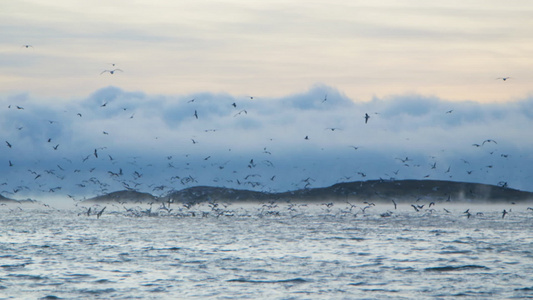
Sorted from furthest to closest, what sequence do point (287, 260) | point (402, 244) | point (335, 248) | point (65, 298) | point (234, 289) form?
point (402, 244), point (335, 248), point (287, 260), point (234, 289), point (65, 298)

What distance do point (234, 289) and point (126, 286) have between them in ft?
18.9

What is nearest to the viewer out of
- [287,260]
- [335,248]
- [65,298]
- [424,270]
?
[65,298]

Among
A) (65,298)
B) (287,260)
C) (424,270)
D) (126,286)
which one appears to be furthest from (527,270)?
(65,298)

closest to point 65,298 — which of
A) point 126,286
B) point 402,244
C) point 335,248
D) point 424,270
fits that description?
point 126,286

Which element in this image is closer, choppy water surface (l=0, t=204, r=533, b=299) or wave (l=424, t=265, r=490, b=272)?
choppy water surface (l=0, t=204, r=533, b=299)

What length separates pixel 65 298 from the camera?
34.2m

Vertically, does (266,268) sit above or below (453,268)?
below

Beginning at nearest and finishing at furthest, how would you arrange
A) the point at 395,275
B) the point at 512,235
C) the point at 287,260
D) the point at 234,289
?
1. the point at 234,289
2. the point at 395,275
3. the point at 287,260
4. the point at 512,235

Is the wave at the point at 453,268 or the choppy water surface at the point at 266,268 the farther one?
the wave at the point at 453,268

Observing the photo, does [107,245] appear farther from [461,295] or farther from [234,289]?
[461,295]

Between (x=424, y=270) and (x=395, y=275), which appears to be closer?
(x=395, y=275)

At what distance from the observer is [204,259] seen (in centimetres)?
5334

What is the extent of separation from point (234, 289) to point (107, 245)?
1236 inches

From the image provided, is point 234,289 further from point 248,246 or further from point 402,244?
point 402,244
